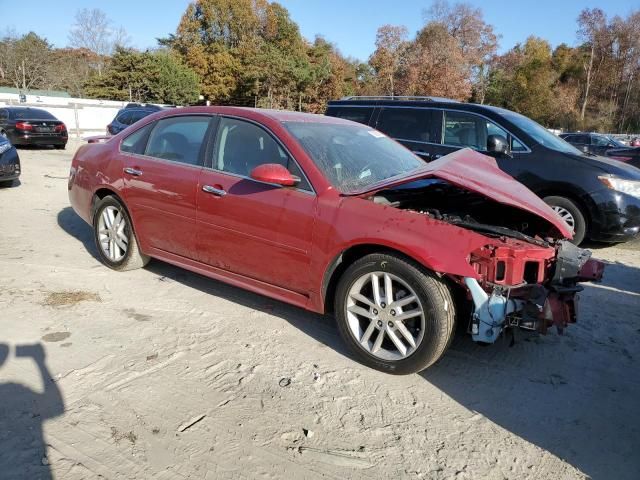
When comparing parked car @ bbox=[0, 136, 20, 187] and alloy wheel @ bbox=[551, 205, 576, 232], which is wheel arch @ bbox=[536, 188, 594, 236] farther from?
parked car @ bbox=[0, 136, 20, 187]

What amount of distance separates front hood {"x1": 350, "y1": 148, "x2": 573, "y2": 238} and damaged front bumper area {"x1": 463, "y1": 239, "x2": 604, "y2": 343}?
0.26 m

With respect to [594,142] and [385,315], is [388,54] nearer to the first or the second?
[594,142]

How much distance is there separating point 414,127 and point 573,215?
2450mm

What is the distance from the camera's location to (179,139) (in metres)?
4.48

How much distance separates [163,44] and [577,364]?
66285 millimetres

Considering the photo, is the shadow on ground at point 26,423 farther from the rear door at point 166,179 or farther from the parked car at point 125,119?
the parked car at point 125,119

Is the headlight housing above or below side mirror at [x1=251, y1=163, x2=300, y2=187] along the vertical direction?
below

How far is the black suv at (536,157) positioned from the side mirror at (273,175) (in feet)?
13.3

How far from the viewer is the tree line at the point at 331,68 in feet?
154

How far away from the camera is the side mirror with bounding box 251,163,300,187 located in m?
3.46

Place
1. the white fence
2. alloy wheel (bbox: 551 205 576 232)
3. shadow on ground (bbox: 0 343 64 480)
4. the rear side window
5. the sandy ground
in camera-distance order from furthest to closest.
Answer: the white fence → the rear side window → alloy wheel (bbox: 551 205 576 232) → the sandy ground → shadow on ground (bbox: 0 343 64 480)

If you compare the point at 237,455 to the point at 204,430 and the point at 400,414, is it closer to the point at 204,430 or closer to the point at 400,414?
the point at 204,430

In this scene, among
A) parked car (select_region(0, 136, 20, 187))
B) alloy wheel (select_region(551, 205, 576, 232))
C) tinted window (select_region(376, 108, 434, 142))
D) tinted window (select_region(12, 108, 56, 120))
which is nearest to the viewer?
alloy wheel (select_region(551, 205, 576, 232))

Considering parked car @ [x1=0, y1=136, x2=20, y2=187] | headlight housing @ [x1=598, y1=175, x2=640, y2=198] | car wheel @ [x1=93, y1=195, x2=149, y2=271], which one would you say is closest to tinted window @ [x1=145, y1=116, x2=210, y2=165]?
car wheel @ [x1=93, y1=195, x2=149, y2=271]
